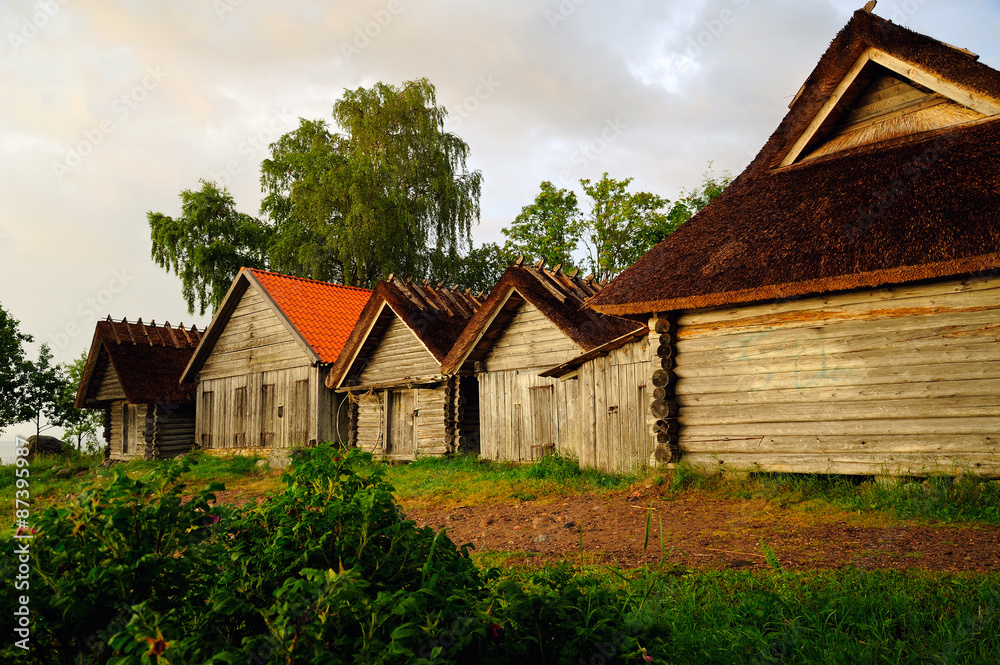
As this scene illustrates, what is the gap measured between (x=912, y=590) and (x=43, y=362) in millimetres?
40156

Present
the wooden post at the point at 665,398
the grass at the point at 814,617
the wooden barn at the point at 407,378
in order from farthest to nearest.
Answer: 1. the wooden barn at the point at 407,378
2. the wooden post at the point at 665,398
3. the grass at the point at 814,617

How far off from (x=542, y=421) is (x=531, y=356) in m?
1.46

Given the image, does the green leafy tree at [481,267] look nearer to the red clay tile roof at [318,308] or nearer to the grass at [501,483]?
the red clay tile roof at [318,308]

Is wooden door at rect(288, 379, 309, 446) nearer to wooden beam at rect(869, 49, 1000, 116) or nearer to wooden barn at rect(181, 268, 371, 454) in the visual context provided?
wooden barn at rect(181, 268, 371, 454)

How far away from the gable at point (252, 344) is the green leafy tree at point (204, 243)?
1027cm

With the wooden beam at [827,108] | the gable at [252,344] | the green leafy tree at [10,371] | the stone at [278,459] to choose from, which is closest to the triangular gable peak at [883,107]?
the wooden beam at [827,108]

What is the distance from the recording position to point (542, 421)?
13.9m

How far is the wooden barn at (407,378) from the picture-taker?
1658 cm

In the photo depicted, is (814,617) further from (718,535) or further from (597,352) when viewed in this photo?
(597,352)

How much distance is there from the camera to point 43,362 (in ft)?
113

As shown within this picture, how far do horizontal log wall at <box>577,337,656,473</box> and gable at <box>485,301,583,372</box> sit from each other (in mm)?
1767

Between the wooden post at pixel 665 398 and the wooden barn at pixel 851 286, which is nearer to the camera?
the wooden barn at pixel 851 286

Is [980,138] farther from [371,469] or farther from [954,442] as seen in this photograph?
[371,469]

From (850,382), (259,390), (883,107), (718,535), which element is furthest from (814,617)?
(259,390)
